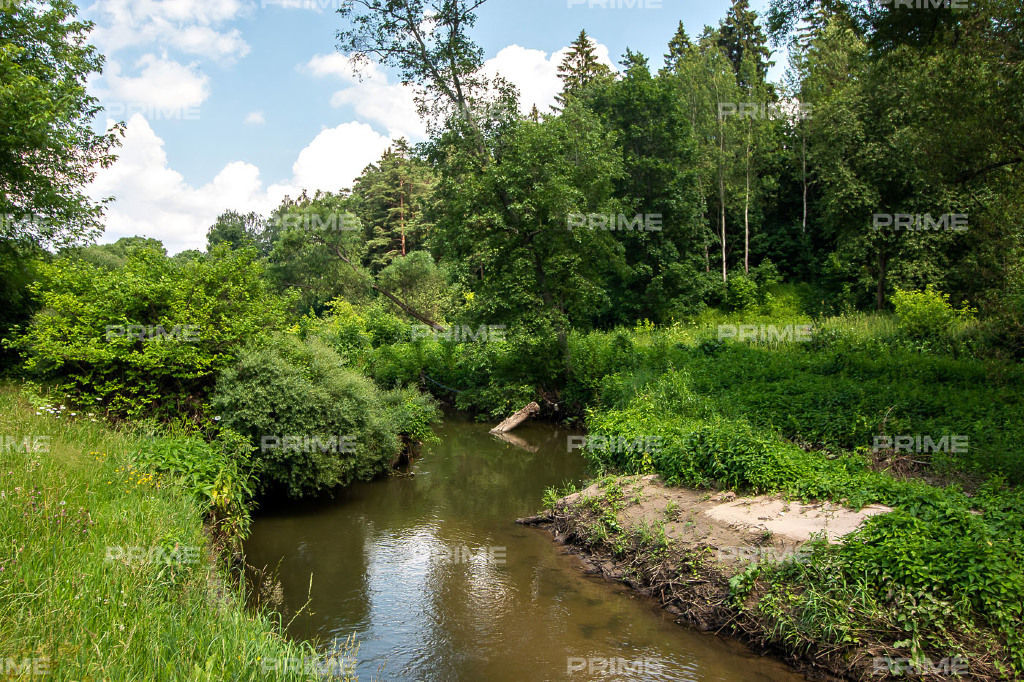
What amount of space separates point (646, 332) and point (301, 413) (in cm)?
1669

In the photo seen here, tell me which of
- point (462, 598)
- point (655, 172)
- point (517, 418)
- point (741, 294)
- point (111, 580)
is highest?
point (655, 172)

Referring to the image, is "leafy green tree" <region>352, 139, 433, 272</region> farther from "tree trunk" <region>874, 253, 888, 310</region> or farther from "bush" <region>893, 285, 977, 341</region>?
"bush" <region>893, 285, 977, 341</region>

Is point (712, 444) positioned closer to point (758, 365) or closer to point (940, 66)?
point (758, 365)

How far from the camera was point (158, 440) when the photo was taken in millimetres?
9672

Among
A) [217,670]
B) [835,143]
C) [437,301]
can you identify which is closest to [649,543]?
[217,670]

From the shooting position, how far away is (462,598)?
8.44m

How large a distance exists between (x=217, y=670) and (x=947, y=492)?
8.18 m

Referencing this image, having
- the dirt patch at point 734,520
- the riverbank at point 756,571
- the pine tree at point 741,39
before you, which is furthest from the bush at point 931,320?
the pine tree at point 741,39

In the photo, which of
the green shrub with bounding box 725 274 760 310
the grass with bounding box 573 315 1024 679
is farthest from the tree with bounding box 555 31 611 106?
the grass with bounding box 573 315 1024 679

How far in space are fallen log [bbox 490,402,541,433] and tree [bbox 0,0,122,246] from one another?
12557 mm

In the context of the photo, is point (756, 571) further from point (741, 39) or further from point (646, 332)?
point (741, 39)

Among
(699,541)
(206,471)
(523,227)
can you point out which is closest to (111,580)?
(206,471)

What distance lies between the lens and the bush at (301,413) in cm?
1118

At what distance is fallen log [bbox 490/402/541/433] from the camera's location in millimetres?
19938
